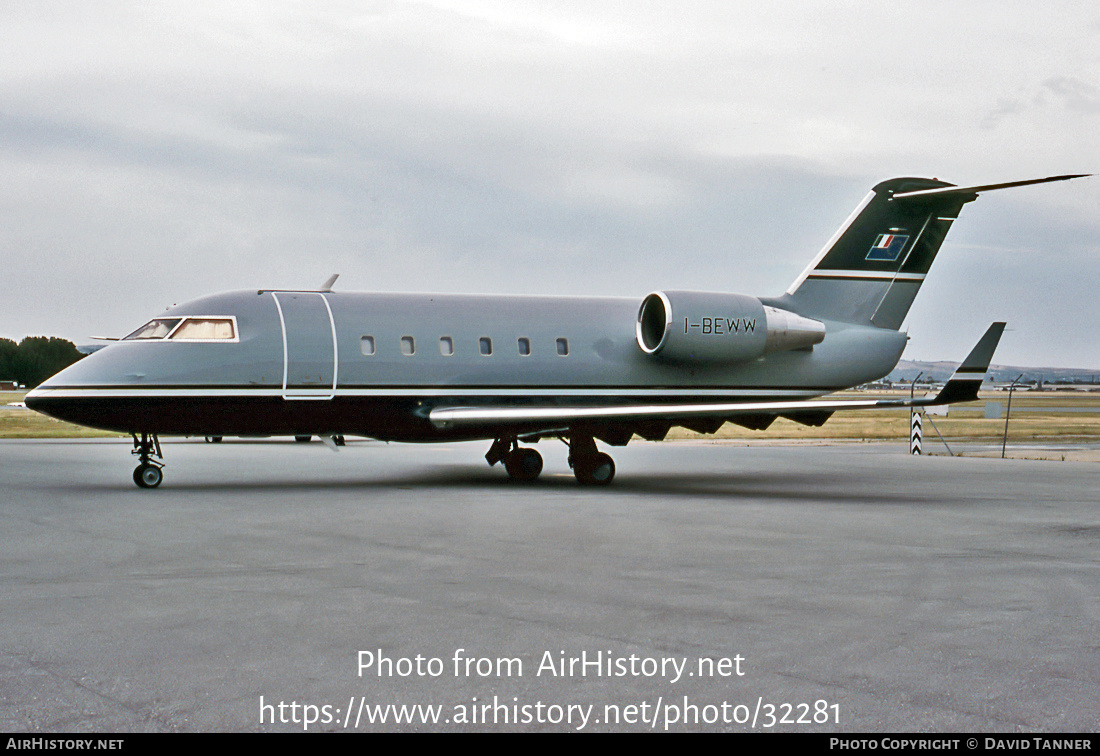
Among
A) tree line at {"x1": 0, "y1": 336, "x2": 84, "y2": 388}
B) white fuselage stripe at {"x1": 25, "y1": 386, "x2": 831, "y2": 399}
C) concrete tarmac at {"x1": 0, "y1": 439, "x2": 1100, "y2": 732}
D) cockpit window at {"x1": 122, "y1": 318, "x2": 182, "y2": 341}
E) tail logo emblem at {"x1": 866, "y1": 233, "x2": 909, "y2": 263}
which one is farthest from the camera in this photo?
tree line at {"x1": 0, "y1": 336, "x2": 84, "y2": 388}

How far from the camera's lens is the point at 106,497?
15.3 m

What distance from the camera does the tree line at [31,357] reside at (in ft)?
355

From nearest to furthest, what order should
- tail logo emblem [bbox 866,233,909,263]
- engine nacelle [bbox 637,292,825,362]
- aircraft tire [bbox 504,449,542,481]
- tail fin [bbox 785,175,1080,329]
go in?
engine nacelle [bbox 637,292,825,362]
aircraft tire [bbox 504,449,542,481]
tail fin [bbox 785,175,1080,329]
tail logo emblem [bbox 866,233,909,263]

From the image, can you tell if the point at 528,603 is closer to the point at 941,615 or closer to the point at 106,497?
the point at 941,615

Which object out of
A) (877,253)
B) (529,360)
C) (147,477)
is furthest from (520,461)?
(877,253)

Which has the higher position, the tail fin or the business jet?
the tail fin

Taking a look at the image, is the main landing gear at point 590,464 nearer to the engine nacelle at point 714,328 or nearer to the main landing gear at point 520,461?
the main landing gear at point 520,461

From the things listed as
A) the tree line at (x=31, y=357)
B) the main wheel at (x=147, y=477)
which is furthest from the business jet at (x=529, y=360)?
the tree line at (x=31, y=357)

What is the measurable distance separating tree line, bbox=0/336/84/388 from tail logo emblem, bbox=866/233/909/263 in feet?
333

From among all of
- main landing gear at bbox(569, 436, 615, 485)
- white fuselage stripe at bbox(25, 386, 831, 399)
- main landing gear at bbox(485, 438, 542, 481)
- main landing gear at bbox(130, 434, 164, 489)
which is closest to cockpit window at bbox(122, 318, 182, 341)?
white fuselage stripe at bbox(25, 386, 831, 399)

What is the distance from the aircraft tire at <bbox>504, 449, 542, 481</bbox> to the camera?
755 inches

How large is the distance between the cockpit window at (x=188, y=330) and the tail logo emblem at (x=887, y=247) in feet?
40.9

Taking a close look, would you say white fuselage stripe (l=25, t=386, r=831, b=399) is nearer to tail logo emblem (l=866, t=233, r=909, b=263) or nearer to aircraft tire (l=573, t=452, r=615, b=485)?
aircraft tire (l=573, t=452, r=615, b=485)
